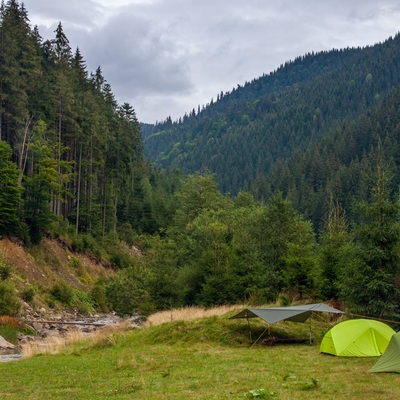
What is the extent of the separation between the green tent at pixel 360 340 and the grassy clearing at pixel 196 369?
558mm

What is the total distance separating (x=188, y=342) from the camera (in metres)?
22.2

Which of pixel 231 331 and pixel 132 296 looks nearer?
pixel 231 331

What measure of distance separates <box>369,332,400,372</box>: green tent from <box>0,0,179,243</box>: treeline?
1424 inches

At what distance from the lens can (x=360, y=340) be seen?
18.5m

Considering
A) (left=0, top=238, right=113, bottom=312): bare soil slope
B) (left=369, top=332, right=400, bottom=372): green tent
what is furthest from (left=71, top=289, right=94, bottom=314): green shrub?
(left=369, top=332, right=400, bottom=372): green tent

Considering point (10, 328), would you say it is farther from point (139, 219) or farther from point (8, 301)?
point (139, 219)

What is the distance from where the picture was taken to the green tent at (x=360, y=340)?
59.8 feet

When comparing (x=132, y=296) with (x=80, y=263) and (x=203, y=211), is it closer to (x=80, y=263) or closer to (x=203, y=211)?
(x=80, y=263)

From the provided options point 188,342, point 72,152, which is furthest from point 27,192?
point 188,342

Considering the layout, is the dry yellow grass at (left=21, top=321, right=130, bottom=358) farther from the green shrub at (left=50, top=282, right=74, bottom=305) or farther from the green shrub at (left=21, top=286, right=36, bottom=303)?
the green shrub at (left=50, top=282, right=74, bottom=305)

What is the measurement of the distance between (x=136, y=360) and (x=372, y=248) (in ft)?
38.6

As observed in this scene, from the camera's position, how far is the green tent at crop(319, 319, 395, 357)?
18.2 meters

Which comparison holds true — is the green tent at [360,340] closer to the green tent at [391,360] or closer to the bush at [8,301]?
the green tent at [391,360]

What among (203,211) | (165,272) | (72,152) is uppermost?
(72,152)
